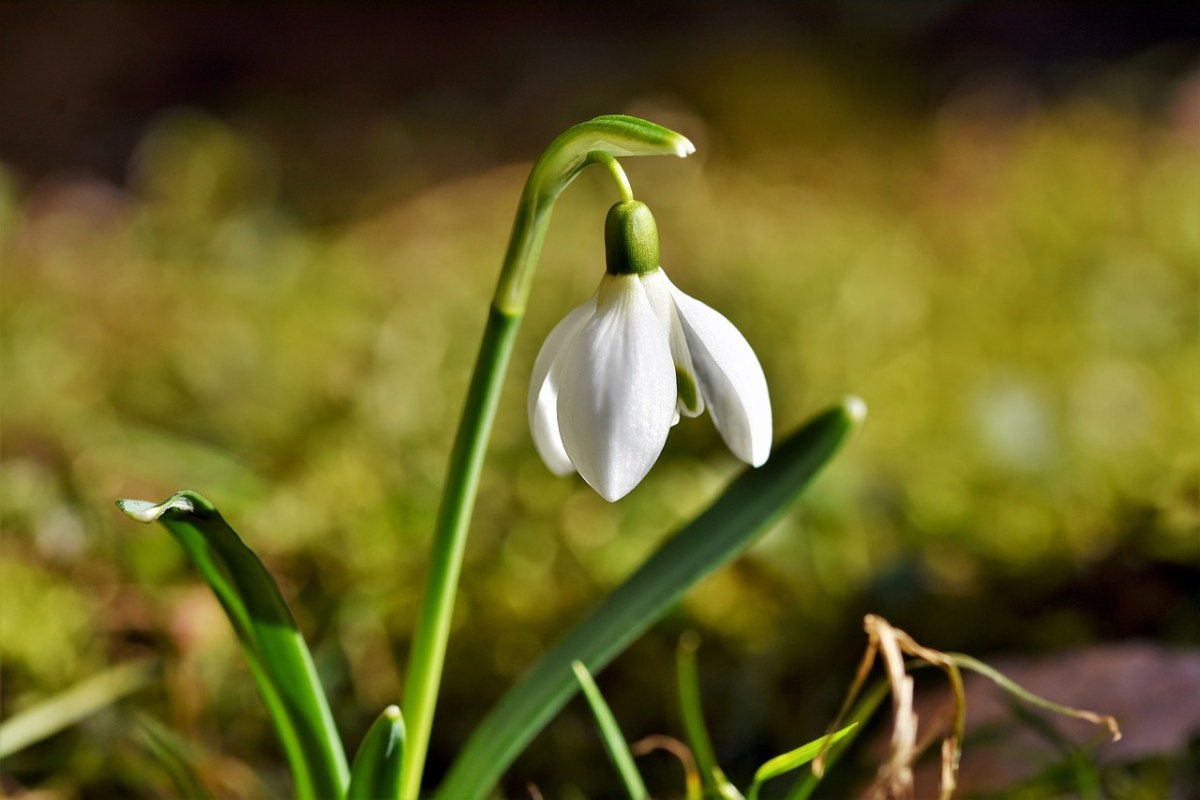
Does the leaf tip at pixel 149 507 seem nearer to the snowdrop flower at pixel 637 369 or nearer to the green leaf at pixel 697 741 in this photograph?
the snowdrop flower at pixel 637 369

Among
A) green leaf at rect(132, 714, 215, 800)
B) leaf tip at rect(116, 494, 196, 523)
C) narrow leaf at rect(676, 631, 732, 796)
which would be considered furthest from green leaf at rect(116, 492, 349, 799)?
narrow leaf at rect(676, 631, 732, 796)

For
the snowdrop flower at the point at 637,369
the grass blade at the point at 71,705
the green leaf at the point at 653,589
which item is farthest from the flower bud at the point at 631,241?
the grass blade at the point at 71,705

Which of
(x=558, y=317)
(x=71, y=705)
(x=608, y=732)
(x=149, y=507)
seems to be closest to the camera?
(x=149, y=507)

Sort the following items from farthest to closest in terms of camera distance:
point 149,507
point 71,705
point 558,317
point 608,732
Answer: point 558,317 → point 71,705 → point 608,732 → point 149,507

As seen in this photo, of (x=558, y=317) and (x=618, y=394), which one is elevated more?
(x=618, y=394)

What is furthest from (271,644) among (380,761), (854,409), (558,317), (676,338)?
(558,317)

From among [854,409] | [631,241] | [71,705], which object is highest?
[631,241]

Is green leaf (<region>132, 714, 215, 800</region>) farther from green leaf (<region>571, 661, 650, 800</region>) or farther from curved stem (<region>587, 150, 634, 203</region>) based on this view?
curved stem (<region>587, 150, 634, 203</region>)

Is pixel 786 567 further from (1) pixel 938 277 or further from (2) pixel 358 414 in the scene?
(1) pixel 938 277

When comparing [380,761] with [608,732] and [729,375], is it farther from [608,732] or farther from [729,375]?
[729,375]
